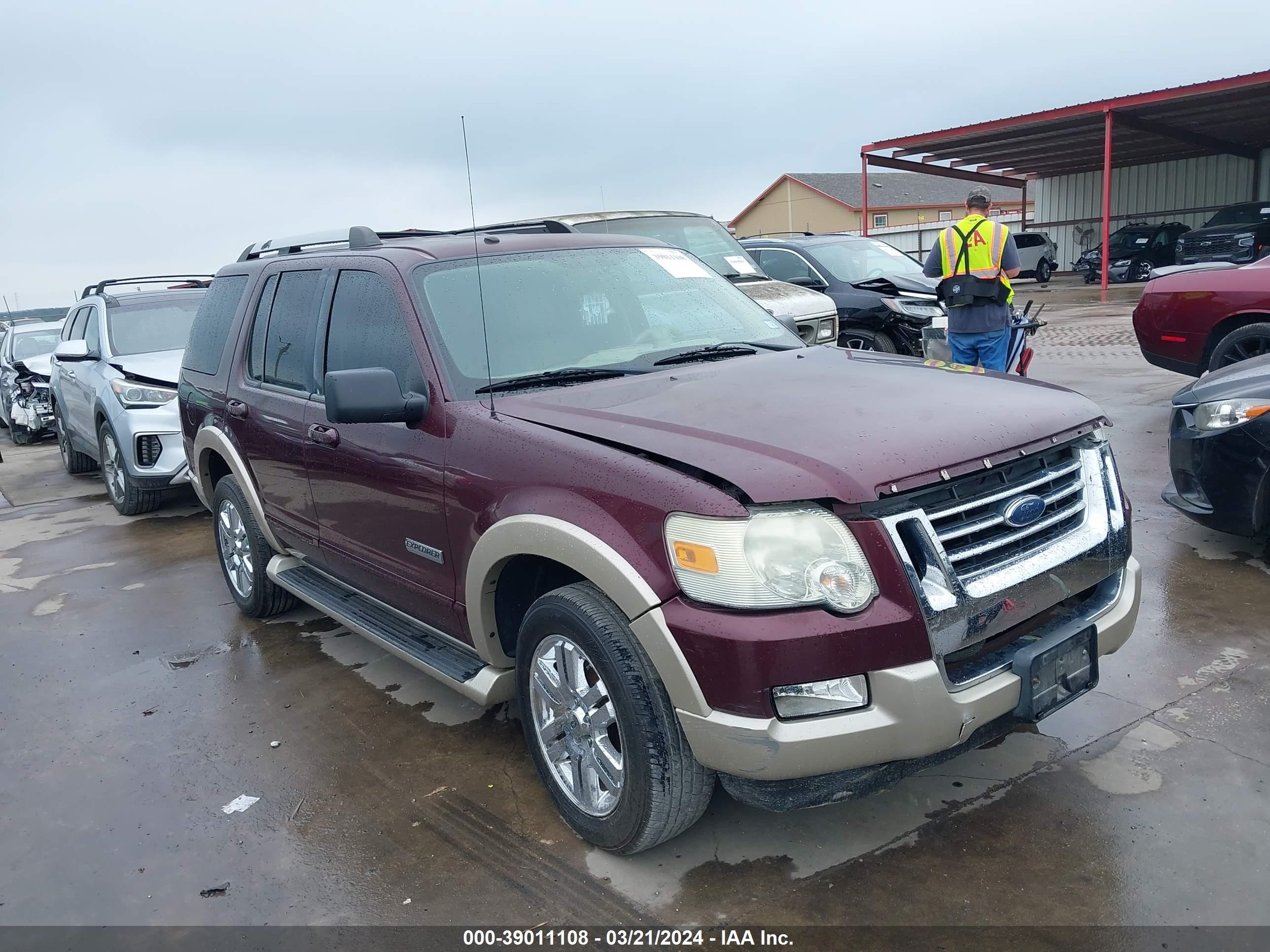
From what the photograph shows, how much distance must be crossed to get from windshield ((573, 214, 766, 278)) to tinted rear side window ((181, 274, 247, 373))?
14.6 feet

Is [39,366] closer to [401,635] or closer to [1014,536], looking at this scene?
[401,635]

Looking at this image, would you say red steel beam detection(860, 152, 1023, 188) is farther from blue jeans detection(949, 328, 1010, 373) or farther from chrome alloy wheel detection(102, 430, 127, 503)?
chrome alloy wheel detection(102, 430, 127, 503)

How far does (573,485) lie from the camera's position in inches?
109

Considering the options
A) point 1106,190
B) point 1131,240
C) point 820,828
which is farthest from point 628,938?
point 1131,240

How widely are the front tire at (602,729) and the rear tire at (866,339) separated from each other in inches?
301

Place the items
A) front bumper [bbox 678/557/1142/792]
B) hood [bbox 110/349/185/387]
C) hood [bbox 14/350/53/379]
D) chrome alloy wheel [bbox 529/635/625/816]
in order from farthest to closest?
hood [bbox 14/350/53/379] → hood [bbox 110/349/185/387] → chrome alloy wheel [bbox 529/635/625/816] → front bumper [bbox 678/557/1142/792]

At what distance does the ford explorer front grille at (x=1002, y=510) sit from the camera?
257 centimetres

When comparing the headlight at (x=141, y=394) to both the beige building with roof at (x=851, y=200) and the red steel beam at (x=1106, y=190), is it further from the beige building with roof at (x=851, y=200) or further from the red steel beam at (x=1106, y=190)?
the beige building with roof at (x=851, y=200)

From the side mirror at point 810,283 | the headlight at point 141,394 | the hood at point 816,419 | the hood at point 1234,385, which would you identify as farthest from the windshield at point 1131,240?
the hood at point 816,419

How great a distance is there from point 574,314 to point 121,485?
607 cm

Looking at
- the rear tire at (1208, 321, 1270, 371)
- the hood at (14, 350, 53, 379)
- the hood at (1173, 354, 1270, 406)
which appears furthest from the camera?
the hood at (14, 350, 53, 379)

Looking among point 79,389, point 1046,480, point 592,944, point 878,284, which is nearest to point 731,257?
point 878,284

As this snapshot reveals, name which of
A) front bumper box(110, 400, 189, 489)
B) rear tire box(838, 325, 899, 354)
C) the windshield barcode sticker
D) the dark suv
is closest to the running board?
the windshield barcode sticker

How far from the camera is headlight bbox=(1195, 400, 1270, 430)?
4.63 m
